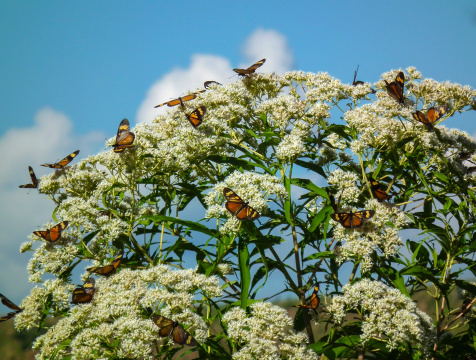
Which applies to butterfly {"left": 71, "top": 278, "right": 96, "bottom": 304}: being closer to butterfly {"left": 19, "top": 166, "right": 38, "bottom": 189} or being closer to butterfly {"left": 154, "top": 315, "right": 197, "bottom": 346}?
butterfly {"left": 154, "top": 315, "right": 197, "bottom": 346}

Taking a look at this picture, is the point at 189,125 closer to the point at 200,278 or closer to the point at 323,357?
the point at 200,278

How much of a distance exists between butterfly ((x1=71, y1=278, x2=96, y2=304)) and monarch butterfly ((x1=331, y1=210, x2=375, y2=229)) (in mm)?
2395

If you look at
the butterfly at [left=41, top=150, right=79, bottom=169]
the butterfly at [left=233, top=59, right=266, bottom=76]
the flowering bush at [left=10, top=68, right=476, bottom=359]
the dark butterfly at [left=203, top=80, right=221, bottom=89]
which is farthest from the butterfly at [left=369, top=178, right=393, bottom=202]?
the butterfly at [left=41, top=150, right=79, bottom=169]

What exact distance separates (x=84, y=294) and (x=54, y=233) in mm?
1073

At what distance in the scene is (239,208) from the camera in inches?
171

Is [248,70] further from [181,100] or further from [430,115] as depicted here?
[430,115]

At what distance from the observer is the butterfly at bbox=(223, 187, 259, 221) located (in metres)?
4.28

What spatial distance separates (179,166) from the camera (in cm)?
518

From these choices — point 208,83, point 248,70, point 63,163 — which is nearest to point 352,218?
point 248,70

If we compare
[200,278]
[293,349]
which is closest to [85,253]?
[200,278]

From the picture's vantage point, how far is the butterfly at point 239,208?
4280 mm

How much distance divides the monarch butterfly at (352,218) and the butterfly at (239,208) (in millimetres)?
884

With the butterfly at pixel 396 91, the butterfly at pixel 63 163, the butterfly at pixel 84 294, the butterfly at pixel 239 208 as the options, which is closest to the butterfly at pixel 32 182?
the butterfly at pixel 63 163

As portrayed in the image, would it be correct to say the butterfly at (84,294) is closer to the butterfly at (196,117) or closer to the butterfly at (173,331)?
the butterfly at (173,331)
